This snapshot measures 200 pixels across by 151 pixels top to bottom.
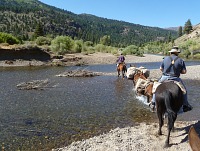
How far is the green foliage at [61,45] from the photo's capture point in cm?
6900

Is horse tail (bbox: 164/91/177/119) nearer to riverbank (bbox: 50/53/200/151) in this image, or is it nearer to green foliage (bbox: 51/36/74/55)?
riverbank (bbox: 50/53/200/151)

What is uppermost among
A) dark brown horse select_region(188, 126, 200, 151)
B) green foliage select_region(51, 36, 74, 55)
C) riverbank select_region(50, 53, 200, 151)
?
green foliage select_region(51, 36, 74, 55)

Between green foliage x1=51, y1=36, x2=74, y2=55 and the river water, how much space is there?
153 ft

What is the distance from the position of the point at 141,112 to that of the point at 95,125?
3308mm

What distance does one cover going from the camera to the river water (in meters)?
11.3

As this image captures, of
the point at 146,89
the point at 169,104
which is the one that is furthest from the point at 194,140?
the point at 146,89

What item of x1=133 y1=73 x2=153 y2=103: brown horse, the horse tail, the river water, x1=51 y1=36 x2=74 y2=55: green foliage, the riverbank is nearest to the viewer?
the horse tail

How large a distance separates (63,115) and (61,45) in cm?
5824

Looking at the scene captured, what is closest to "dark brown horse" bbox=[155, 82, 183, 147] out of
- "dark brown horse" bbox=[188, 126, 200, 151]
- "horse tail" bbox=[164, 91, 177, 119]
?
"horse tail" bbox=[164, 91, 177, 119]

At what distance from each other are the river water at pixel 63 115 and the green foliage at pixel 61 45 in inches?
1839

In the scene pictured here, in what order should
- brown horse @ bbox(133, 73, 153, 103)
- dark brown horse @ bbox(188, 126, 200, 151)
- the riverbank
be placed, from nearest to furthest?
dark brown horse @ bbox(188, 126, 200, 151) → the riverbank → brown horse @ bbox(133, 73, 153, 103)

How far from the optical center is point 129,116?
48.1 feet

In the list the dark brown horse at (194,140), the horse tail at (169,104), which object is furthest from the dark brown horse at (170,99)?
the dark brown horse at (194,140)

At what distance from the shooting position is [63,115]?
1490 centimetres
